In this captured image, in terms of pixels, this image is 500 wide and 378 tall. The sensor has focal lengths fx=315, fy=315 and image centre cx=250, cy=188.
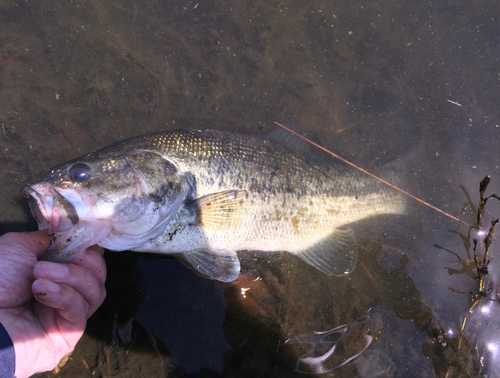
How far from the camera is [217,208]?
261 cm

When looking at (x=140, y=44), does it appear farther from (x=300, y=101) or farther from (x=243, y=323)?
(x=243, y=323)

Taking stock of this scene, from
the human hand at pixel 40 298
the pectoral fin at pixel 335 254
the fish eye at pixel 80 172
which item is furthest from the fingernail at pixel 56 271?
the pectoral fin at pixel 335 254

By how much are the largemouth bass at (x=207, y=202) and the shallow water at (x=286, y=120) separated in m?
0.37

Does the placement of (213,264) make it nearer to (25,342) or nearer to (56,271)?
(56,271)

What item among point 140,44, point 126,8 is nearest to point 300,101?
point 140,44

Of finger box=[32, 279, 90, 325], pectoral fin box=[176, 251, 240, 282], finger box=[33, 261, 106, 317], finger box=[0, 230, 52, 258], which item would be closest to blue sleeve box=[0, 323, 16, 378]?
finger box=[32, 279, 90, 325]

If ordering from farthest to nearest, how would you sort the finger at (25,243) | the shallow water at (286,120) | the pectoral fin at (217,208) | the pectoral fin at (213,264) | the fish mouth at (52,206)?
the shallow water at (286,120), the pectoral fin at (213,264), the pectoral fin at (217,208), the finger at (25,243), the fish mouth at (52,206)

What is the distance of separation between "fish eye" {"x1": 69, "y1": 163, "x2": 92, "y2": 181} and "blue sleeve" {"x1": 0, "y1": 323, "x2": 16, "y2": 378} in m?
1.11

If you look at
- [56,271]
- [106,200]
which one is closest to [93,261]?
A: [56,271]

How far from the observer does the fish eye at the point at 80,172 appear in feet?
7.58

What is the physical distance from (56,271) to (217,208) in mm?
1221

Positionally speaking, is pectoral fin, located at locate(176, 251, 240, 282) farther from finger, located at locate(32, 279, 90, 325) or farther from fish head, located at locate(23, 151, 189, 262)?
finger, located at locate(32, 279, 90, 325)

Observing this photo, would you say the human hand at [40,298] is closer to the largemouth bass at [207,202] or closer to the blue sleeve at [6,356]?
the blue sleeve at [6,356]

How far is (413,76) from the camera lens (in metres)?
3.50
